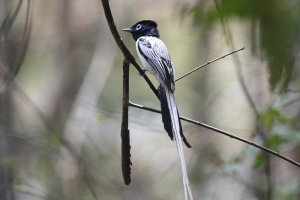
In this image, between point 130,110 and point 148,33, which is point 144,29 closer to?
point 148,33

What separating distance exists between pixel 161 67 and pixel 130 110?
216 centimetres

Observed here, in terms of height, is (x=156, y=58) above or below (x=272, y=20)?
below

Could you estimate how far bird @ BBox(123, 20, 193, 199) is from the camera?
1.80 meters

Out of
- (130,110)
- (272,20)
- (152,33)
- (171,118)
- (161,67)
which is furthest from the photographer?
(130,110)

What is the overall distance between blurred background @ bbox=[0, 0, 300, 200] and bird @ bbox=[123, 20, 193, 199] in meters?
0.21

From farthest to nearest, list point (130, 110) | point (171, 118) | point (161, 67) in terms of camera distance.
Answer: point (130, 110) → point (161, 67) → point (171, 118)

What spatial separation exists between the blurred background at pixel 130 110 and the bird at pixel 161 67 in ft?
0.68

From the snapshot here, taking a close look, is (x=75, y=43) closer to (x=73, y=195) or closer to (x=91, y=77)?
(x=91, y=77)

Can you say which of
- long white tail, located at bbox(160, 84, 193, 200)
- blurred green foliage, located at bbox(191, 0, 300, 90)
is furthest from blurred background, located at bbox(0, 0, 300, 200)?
long white tail, located at bbox(160, 84, 193, 200)

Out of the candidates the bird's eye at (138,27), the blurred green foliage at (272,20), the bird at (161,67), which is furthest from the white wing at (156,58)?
the blurred green foliage at (272,20)

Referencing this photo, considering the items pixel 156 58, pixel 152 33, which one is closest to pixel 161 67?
pixel 156 58

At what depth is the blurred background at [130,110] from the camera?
119 inches

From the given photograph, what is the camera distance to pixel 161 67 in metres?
2.17

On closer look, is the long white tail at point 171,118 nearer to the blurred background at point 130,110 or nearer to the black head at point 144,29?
the blurred background at point 130,110
